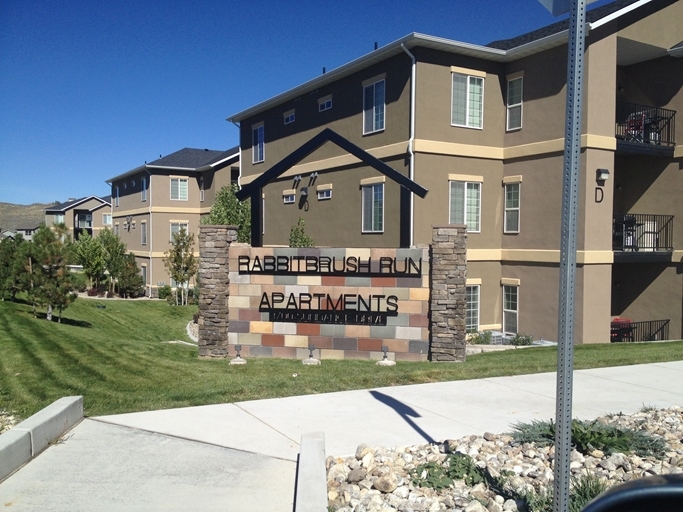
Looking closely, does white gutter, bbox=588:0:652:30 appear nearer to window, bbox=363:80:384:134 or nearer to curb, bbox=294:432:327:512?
window, bbox=363:80:384:134

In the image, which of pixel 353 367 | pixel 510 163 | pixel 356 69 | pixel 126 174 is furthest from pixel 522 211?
pixel 126 174

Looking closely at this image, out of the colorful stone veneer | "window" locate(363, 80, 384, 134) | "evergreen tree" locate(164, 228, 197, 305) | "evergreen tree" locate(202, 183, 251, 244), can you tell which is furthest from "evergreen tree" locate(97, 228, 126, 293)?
the colorful stone veneer

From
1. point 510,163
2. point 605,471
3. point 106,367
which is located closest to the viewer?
point 605,471

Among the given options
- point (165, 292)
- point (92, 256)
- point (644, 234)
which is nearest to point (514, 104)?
point (644, 234)

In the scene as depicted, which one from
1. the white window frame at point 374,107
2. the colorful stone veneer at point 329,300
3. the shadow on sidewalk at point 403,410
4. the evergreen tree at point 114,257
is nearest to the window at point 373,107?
the white window frame at point 374,107

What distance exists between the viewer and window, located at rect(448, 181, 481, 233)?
63.3 ft

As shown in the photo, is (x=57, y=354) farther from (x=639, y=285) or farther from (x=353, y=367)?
(x=639, y=285)

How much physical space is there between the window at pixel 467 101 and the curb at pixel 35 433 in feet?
50.5

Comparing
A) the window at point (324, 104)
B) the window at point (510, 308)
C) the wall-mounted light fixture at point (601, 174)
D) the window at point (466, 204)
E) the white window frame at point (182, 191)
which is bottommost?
the window at point (510, 308)

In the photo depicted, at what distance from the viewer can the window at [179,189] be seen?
3988 centimetres

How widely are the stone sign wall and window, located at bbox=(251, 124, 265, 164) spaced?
16864 millimetres

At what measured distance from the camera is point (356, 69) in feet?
69.3

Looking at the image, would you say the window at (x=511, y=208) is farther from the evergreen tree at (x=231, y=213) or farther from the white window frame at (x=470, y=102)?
the evergreen tree at (x=231, y=213)

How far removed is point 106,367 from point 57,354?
1.39m
